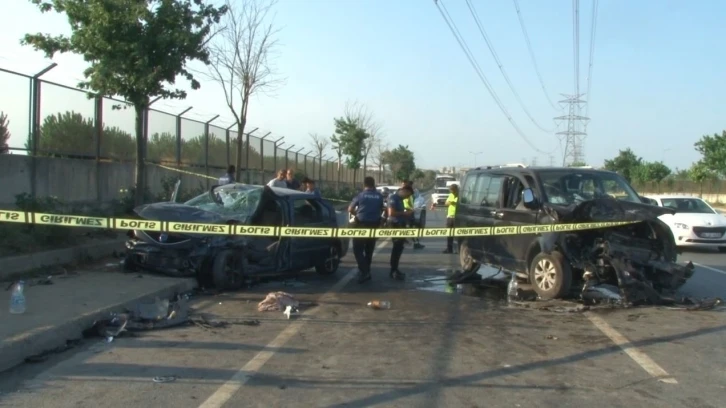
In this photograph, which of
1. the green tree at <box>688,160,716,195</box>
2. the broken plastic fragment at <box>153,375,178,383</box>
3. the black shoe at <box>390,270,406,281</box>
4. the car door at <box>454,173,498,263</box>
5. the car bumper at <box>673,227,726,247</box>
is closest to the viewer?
the broken plastic fragment at <box>153,375,178,383</box>

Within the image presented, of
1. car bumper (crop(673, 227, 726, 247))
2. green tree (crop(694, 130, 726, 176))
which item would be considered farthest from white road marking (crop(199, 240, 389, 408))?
green tree (crop(694, 130, 726, 176))

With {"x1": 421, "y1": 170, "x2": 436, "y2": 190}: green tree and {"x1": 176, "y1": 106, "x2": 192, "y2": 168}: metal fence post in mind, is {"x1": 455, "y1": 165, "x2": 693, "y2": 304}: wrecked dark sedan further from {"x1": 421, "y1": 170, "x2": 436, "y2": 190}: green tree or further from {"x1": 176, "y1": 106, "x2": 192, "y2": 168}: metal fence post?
{"x1": 421, "y1": 170, "x2": 436, "y2": 190}: green tree

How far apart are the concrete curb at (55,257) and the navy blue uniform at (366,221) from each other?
4.61m

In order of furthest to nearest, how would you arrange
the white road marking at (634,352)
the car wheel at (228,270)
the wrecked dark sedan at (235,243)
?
the wrecked dark sedan at (235,243), the car wheel at (228,270), the white road marking at (634,352)

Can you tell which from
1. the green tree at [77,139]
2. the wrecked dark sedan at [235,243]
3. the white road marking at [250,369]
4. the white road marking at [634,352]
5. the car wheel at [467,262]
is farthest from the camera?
the green tree at [77,139]

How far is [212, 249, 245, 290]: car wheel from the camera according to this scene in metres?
10.7

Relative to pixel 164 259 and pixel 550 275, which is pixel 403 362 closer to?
pixel 550 275

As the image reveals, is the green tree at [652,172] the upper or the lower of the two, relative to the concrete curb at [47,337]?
upper

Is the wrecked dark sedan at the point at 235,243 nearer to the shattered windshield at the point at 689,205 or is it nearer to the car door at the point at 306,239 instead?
the car door at the point at 306,239

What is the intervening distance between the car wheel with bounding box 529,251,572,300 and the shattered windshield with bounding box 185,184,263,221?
450 cm

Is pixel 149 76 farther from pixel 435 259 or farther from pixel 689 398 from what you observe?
pixel 689 398

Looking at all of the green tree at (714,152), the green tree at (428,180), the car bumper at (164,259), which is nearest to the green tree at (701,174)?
the green tree at (714,152)

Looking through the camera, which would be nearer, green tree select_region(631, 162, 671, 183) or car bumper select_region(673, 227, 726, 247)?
car bumper select_region(673, 227, 726, 247)

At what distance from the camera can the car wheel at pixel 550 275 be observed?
10.1m
